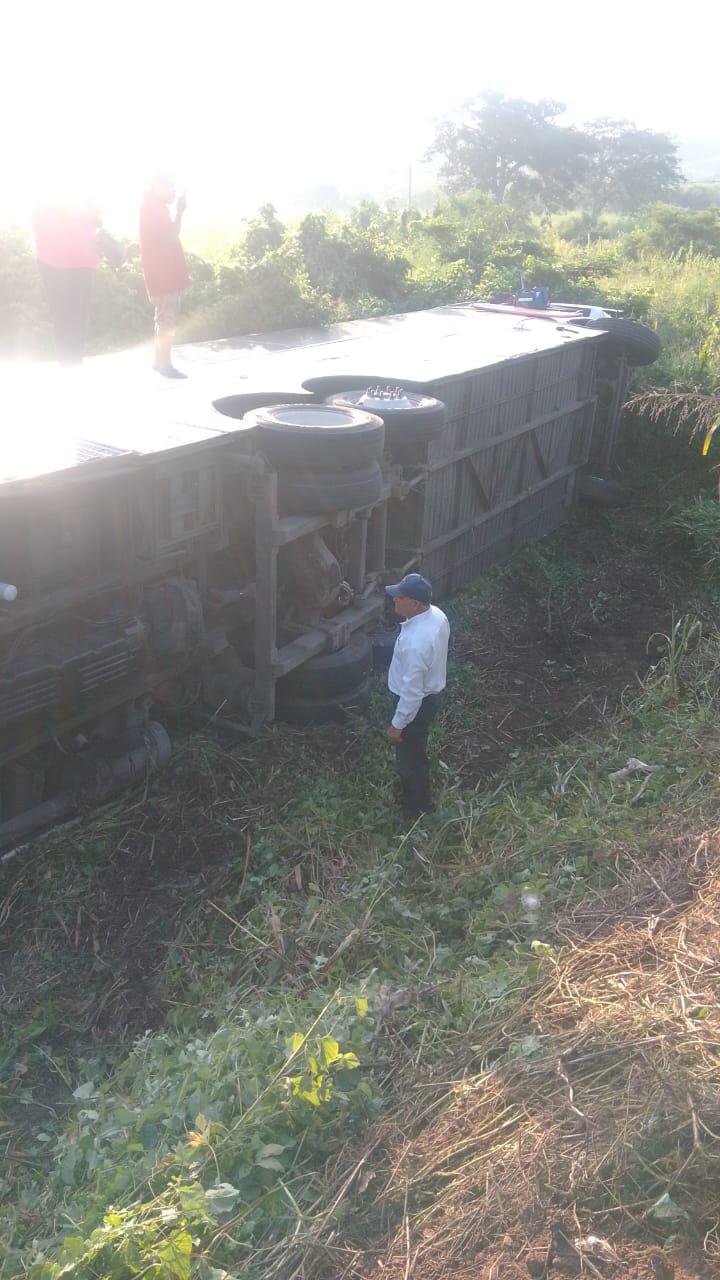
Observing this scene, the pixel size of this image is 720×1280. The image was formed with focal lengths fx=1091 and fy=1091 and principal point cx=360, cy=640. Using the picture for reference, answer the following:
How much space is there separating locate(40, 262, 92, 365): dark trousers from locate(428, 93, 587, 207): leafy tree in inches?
1895

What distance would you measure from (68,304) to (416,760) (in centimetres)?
465

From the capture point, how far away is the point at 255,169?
109m

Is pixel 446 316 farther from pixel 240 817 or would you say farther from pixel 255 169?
pixel 255 169

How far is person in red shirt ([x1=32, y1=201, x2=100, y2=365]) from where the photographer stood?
26.2 feet

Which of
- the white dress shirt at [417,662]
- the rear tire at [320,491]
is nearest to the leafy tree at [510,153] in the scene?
the rear tire at [320,491]

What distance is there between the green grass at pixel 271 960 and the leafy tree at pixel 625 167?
183 ft

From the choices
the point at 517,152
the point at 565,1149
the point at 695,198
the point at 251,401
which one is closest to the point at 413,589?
the point at 251,401

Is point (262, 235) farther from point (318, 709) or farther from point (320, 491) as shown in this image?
point (318, 709)

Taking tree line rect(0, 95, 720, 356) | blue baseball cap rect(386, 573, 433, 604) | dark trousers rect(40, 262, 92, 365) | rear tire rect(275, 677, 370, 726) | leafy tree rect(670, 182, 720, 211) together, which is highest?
dark trousers rect(40, 262, 92, 365)

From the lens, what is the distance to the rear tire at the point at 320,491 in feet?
21.0

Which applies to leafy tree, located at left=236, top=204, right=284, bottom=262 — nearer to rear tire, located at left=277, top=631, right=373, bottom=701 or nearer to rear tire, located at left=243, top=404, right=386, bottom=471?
rear tire, located at left=243, top=404, right=386, bottom=471

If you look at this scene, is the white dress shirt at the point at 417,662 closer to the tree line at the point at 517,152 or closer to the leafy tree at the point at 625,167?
the tree line at the point at 517,152

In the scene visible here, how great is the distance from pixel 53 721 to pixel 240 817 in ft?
3.97

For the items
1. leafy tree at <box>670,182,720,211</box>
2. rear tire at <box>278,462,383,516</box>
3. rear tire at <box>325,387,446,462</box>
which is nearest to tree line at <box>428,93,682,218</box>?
leafy tree at <box>670,182,720,211</box>
